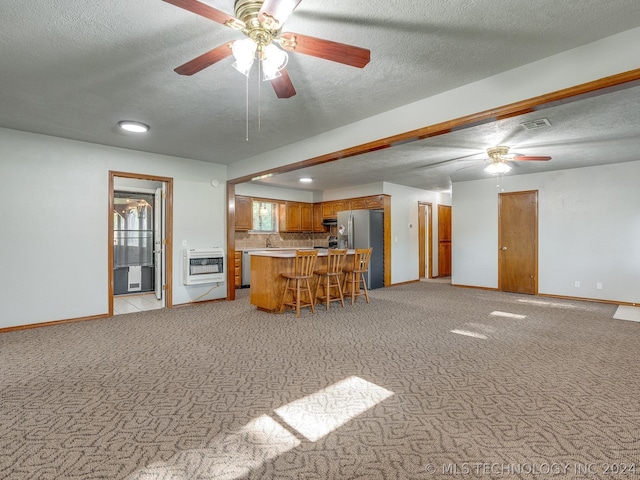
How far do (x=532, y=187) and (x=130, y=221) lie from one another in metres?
8.37

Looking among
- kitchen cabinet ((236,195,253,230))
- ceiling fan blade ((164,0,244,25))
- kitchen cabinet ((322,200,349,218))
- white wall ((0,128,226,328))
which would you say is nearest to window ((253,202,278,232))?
kitchen cabinet ((236,195,253,230))

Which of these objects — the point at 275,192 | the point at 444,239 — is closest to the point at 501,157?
the point at 444,239

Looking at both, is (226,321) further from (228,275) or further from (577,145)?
(577,145)

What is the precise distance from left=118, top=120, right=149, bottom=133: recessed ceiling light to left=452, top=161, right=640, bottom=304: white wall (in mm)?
6547

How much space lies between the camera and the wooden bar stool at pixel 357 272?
5.75 meters

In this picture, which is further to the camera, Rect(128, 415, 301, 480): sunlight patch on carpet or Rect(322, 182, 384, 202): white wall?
Rect(322, 182, 384, 202): white wall

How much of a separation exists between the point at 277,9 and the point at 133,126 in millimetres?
3057

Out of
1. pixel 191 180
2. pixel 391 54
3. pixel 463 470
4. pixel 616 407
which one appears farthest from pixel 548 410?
pixel 191 180

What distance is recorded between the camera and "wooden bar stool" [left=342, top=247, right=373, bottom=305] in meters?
5.75

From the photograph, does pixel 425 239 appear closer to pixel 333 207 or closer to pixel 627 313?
pixel 333 207

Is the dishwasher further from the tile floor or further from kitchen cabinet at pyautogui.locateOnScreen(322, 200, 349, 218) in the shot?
kitchen cabinet at pyautogui.locateOnScreen(322, 200, 349, 218)

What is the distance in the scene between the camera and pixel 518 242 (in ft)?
22.2

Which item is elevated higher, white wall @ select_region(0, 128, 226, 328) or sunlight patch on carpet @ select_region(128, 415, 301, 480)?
white wall @ select_region(0, 128, 226, 328)

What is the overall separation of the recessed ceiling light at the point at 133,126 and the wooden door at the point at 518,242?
6.66 meters
